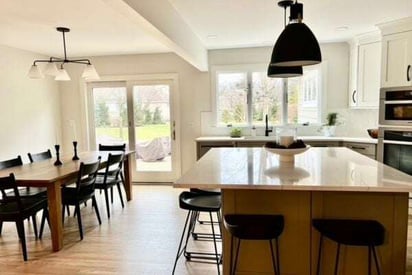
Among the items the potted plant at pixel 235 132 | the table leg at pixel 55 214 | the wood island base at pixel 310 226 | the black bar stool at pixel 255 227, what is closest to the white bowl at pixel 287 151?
the wood island base at pixel 310 226

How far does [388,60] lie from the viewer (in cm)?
414

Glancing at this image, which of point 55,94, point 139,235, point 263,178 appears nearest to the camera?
point 263,178

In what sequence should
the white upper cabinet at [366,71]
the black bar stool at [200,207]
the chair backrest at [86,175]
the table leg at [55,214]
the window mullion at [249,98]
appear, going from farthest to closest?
the window mullion at [249,98], the white upper cabinet at [366,71], the chair backrest at [86,175], the table leg at [55,214], the black bar stool at [200,207]

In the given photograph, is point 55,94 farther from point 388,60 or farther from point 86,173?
point 388,60

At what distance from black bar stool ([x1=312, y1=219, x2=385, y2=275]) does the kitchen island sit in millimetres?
92

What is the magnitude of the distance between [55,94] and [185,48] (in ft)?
11.3

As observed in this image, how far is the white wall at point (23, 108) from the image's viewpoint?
4605 millimetres

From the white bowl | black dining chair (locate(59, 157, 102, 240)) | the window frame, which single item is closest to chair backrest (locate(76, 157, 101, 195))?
black dining chair (locate(59, 157, 102, 240))

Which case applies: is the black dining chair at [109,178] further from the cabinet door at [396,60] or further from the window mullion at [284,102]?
the cabinet door at [396,60]

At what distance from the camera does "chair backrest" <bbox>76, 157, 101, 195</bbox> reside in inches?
132

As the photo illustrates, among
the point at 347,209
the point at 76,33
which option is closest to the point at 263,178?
the point at 347,209

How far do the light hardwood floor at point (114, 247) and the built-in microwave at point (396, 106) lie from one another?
1.43 m

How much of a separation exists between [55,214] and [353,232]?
275 centimetres

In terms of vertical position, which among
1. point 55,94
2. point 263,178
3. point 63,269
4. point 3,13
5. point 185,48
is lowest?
point 63,269
